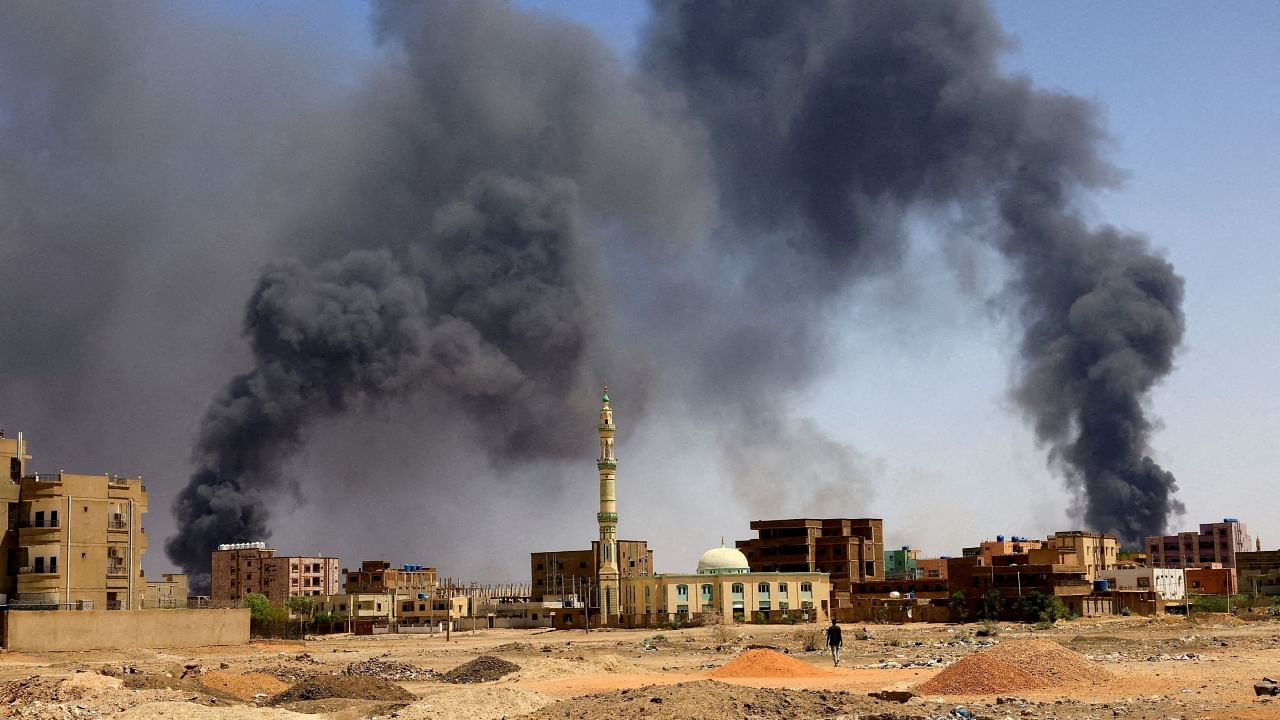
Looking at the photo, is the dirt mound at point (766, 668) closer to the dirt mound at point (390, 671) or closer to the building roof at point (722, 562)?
the dirt mound at point (390, 671)

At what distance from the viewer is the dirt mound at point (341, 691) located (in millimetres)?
44438

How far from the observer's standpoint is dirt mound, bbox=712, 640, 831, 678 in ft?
169

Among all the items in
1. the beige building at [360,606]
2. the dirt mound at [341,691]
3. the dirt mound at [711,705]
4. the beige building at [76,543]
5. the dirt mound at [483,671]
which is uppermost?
the beige building at [76,543]

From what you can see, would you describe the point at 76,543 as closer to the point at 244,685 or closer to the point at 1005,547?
the point at 244,685

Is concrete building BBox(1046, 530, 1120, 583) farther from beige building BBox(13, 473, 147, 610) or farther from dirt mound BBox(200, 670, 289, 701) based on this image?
dirt mound BBox(200, 670, 289, 701)

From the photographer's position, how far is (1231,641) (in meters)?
69.4

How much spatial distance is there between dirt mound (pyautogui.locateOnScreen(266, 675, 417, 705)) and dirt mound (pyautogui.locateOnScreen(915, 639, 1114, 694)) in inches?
648

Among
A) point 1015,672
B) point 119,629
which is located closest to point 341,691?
point 1015,672

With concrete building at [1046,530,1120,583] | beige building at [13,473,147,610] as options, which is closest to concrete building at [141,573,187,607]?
beige building at [13,473,147,610]

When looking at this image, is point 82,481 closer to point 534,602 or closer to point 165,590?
point 165,590

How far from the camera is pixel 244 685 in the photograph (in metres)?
49.3

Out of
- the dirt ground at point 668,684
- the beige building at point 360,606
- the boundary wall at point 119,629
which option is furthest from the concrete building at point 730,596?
the boundary wall at point 119,629

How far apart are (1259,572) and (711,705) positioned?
149842 mm

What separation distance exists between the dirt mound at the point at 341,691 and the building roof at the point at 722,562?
3685 inches
